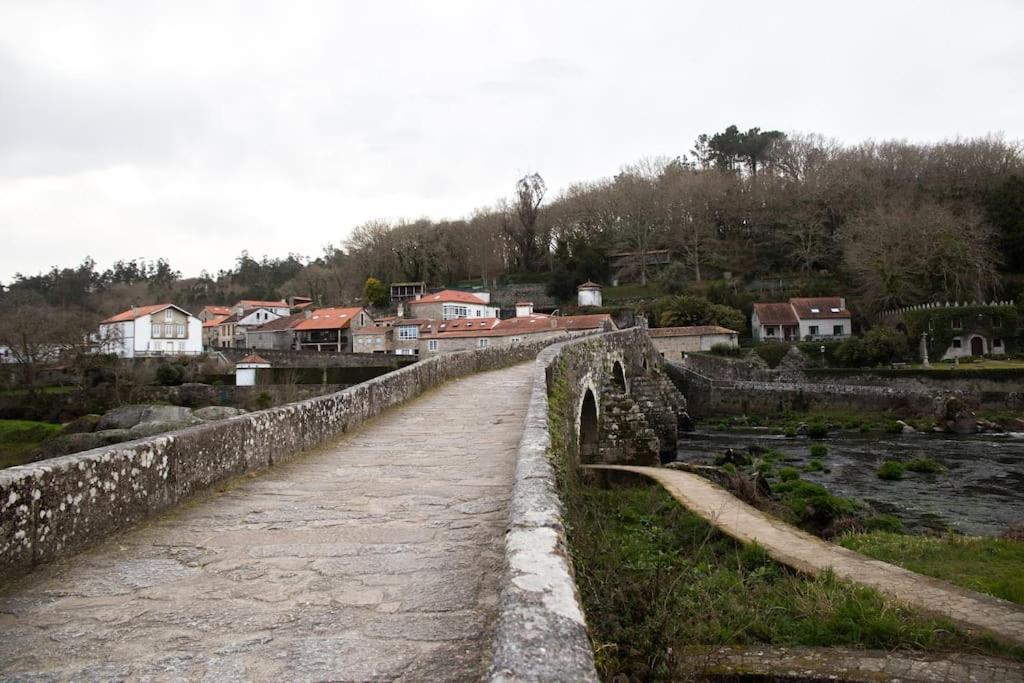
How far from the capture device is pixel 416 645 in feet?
9.84

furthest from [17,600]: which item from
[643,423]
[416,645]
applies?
[643,423]

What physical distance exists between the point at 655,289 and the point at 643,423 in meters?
50.1

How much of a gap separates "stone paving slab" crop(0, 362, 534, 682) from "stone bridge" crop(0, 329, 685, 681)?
→ 0.04 feet

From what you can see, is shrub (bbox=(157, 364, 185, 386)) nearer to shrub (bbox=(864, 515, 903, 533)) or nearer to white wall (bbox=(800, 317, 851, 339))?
shrub (bbox=(864, 515, 903, 533))

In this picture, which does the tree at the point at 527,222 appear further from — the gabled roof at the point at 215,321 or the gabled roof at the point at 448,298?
the gabled roof at the point at 215,321

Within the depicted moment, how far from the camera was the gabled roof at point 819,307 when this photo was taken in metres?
55.6

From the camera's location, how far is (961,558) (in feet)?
31.7

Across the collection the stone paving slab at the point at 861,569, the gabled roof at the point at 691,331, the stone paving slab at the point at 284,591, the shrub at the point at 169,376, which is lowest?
the stone paving slab at the point at 861,569

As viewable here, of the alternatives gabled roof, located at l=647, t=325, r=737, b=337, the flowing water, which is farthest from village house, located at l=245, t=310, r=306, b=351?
the flowing water

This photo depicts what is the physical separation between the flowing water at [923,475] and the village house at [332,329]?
44.3 m

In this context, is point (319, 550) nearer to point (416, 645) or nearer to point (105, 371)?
point (416, 645)

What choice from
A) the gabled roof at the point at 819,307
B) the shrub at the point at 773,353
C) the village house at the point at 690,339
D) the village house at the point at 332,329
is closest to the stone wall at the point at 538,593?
the shrub at the point at 773,353

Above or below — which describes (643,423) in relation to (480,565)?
below

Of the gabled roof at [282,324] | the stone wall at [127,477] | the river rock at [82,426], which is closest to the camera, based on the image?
the stone wall at [127,477]
